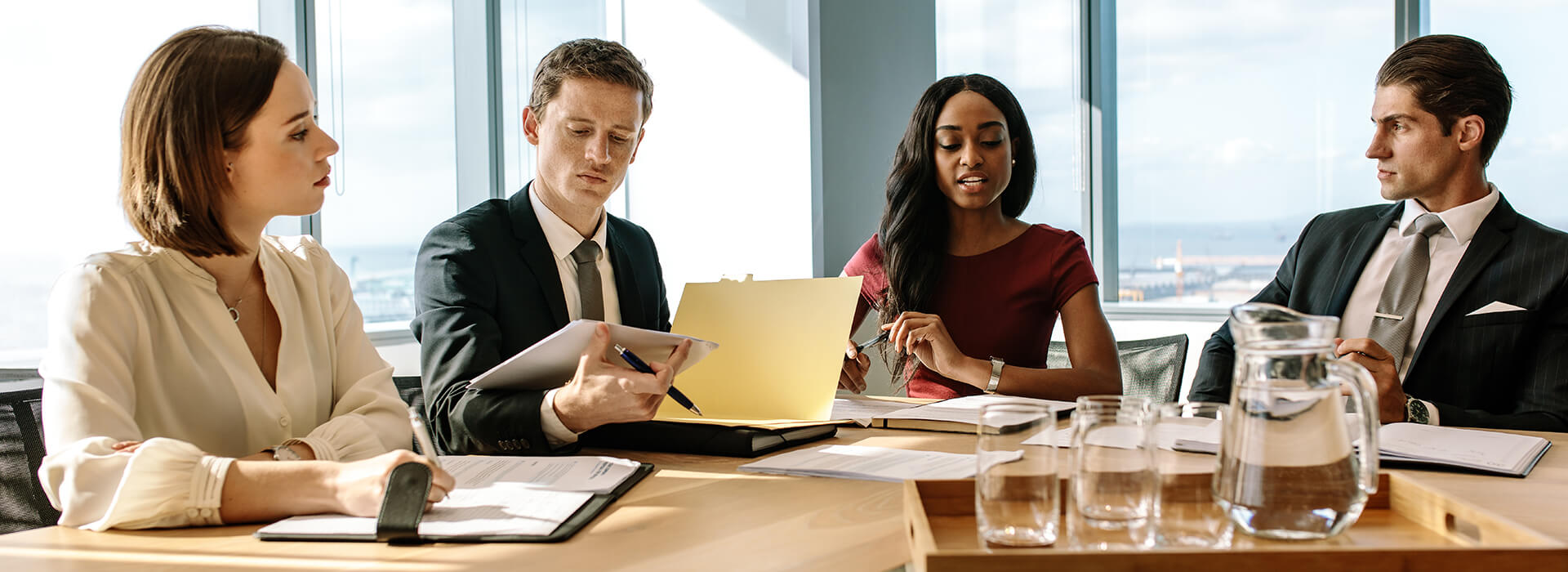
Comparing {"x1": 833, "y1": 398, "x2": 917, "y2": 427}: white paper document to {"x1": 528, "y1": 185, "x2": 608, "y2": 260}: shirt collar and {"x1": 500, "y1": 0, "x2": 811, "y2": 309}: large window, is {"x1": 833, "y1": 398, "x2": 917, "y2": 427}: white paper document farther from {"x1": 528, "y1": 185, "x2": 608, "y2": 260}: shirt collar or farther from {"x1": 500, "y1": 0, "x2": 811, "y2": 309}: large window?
{"x1": 500, "y1": 0, "x2": 811, "y2": 309}: large window

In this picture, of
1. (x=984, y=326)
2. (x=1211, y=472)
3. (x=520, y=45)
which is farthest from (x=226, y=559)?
(x=520, y=45)

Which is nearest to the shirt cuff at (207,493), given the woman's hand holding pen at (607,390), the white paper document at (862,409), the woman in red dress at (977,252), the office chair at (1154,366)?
the woman's hand holding pen at (607,390)

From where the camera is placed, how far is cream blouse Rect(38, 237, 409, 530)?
3.95 ft

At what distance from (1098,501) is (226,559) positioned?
889mm

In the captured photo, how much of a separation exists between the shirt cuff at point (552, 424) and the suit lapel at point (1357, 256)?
177 cm

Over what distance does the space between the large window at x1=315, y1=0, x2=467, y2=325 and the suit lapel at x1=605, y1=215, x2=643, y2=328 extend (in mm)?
1543

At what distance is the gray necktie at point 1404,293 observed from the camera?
7.41 ft

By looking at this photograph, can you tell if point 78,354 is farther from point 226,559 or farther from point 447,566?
point 447,566

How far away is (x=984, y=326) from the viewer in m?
2.62

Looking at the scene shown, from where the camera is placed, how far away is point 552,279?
2.06m

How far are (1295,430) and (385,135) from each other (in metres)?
3.63

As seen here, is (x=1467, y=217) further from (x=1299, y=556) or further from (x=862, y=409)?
(x=1299, y=556)

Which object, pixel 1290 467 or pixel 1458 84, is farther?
pixel 1458 84

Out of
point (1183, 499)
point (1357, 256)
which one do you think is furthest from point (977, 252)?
point (1183, 499)
